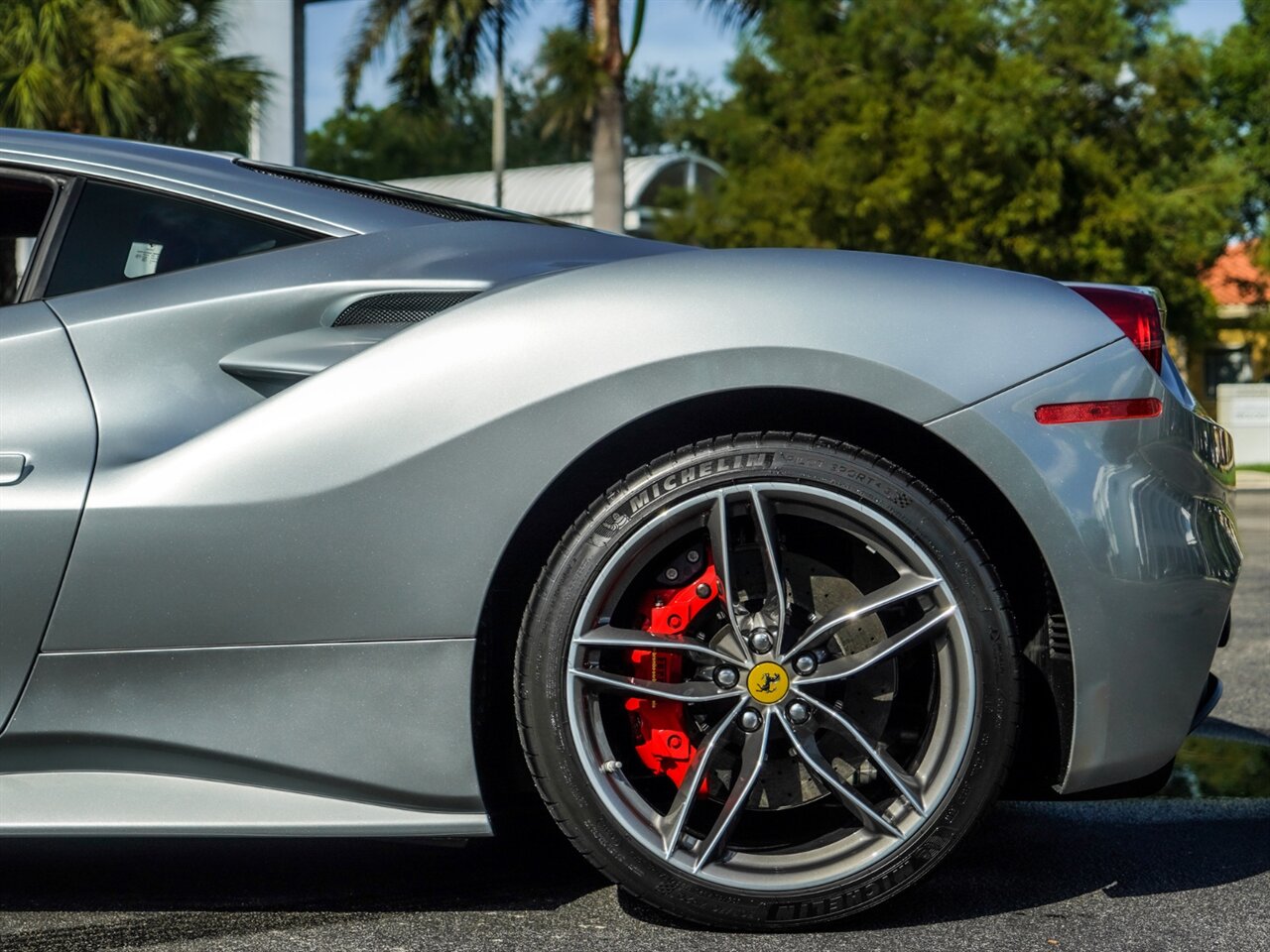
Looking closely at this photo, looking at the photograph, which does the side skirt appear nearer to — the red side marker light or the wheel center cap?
the wheel center cap

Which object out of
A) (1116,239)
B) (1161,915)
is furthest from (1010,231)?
(1161,915)

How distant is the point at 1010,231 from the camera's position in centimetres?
2361

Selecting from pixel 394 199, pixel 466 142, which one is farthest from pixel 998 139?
pixel 466 142

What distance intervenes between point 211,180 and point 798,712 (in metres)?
1.31

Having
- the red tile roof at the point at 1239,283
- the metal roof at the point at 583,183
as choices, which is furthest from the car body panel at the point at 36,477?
the red tile roof at the point at 1239,283

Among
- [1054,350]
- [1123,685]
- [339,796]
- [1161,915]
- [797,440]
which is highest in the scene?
[1054,350]

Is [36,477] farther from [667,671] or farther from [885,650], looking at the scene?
[885,650]

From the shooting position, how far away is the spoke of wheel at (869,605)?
7.06 ft

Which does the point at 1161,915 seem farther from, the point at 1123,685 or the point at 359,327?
the point at 359,327

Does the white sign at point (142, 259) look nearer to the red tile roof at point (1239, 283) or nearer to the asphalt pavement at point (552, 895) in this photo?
the asphalt pavement at point (552, 895)

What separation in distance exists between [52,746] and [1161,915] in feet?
5.71

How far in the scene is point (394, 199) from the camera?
8.54ft

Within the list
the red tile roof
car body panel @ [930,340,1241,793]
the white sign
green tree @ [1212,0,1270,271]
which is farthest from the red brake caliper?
green tree @ [1212,0,1270,271]

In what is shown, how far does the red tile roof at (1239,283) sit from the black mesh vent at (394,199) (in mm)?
27489
